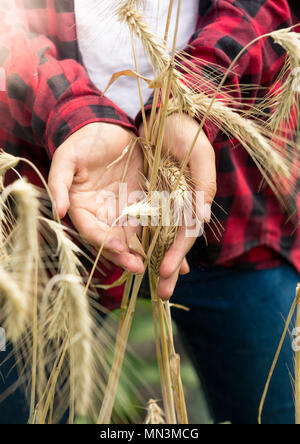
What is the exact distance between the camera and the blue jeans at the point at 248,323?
0.72 metres

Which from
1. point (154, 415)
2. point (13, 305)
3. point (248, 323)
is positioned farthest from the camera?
point (248, 323)

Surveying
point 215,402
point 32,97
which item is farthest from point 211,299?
point 32,97

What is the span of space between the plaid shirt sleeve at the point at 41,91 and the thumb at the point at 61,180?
72 mm

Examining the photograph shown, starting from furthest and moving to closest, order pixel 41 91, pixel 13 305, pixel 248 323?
1. pixel 248 323
2. pixel 41 91
3. pixel 13 305

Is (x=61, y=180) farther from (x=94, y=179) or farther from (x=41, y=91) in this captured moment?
(x=41, y=91)

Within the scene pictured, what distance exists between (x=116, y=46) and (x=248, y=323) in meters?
0.52

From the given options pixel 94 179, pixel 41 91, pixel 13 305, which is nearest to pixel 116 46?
pixel 41 91

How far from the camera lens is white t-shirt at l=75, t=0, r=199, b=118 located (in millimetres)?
608

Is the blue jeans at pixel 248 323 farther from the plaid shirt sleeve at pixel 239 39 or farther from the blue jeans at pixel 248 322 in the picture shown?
the plaid shirt sleeve at pixel 239 39

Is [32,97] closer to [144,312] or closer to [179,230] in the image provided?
[179,230]

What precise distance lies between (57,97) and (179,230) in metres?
0.27

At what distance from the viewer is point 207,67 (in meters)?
0.58

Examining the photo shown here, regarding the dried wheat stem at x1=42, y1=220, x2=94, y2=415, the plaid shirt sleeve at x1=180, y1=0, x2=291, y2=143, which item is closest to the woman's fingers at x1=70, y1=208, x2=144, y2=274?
the dried wheat stem at x1=42, y1=220, x2=94, y2=415

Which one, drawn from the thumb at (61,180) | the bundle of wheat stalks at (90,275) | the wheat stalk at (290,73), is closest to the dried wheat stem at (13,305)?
the bundle of wheat stalks at (90,275)
